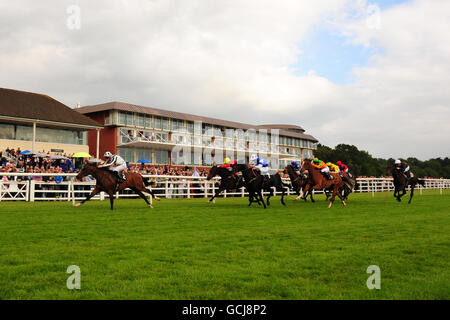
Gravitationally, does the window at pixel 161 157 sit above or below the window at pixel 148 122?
below

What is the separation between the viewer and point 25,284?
12.7 feet

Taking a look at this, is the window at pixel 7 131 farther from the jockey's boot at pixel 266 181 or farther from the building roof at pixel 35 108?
the jockey's boot at pixel 266 181

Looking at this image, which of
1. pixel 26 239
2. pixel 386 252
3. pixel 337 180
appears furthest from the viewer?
pixel 337 180

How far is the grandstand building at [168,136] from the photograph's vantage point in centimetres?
4438

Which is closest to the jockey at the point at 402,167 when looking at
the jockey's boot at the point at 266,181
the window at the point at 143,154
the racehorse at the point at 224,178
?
the jockey's boot at the point at 266,181

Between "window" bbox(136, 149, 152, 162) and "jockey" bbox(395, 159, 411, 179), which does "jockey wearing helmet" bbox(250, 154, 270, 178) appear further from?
"window" bbox(136, 149, 152, 162)

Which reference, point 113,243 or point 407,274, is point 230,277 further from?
point 113,243

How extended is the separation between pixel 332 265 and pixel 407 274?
81 cm

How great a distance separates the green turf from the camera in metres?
3.70

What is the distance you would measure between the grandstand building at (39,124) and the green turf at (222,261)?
88.5 ft

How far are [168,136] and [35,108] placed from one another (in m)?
17.6

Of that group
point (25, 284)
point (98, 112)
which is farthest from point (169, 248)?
point (98, 112)

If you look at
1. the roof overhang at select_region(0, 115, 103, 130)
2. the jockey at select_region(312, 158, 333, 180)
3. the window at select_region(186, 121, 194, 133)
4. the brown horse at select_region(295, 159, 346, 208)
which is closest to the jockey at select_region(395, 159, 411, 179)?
the brown horse at select_region(295, 159, 346, 208)

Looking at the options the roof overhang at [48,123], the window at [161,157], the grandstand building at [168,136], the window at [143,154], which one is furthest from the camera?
the window at [161,157]
